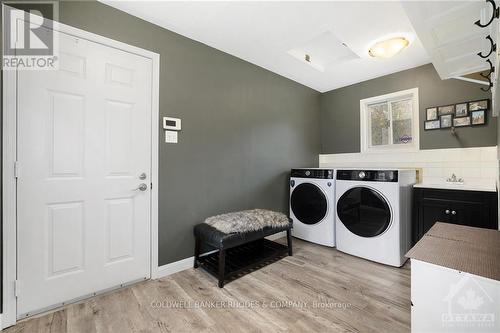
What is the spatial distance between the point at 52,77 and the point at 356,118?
357cm

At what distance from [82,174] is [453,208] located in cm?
329

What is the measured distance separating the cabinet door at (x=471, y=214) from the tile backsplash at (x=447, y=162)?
0.54 metres

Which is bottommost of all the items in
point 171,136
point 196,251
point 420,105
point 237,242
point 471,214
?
point 196,251

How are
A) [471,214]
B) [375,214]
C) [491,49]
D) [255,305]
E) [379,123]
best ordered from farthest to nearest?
1. [379,123]
2. [375,214]
3. [471,214]
4. [255,305]
5. [491,49]

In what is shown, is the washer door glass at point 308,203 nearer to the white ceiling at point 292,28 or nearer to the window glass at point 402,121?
the window glass at point 402,121

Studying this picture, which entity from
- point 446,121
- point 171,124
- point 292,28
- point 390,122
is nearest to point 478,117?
point 446,121

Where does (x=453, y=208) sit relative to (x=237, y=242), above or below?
above

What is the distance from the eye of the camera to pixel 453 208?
2119 mm

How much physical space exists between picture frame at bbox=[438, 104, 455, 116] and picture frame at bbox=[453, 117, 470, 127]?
11 cm

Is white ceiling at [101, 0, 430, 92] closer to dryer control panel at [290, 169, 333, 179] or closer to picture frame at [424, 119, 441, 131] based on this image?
picture frame at [424, 119, 441, 131]

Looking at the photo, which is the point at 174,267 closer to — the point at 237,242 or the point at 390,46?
the point at 237,242

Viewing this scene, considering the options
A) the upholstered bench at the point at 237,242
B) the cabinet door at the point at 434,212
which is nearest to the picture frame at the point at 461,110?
the cabinet door at the point at 434,212

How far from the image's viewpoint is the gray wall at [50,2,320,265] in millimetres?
2012

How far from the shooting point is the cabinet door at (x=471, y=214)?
6.46 ft
